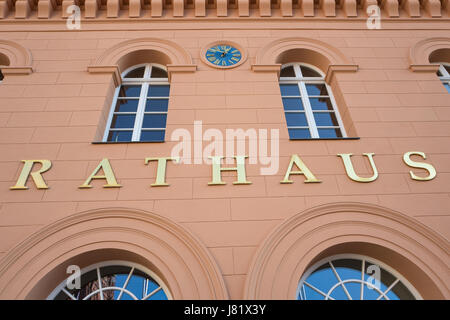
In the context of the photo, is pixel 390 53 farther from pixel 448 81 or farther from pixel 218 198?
pixel 218 198

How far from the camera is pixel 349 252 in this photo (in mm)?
4473

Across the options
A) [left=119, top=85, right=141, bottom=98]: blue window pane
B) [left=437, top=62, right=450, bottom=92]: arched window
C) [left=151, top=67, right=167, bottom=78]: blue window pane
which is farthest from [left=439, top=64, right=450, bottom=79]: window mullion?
[left=119, top=85, right=141, bottom=98]: blue window pane

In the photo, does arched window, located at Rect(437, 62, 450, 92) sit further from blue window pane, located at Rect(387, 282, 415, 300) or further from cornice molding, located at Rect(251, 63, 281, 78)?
blue window pane, located at Rect(387, 282, 415, 300)

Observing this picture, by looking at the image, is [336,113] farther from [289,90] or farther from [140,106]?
[140,106]

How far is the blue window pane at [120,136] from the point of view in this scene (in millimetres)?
5984

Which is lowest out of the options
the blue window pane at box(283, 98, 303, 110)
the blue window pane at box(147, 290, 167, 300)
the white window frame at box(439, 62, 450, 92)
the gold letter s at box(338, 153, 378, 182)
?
the blue window pane at box(147, 290, 167, 300)

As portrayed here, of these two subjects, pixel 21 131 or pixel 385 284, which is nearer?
pixel 385 284

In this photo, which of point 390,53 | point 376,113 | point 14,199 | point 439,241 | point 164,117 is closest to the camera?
point 439,241

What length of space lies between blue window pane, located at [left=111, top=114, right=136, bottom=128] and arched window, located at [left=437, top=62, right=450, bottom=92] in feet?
22.2

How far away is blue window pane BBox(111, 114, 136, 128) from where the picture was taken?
621cm

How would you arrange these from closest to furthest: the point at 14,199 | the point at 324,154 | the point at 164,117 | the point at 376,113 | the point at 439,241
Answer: the point at 439,241, the point at 14,199, the point at 324,154, the point at 376,113, the point at 164,117

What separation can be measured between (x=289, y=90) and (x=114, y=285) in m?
5.06

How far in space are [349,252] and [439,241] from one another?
1.14 m

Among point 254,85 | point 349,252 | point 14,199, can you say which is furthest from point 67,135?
point 349,252
